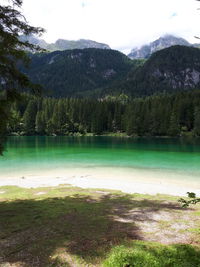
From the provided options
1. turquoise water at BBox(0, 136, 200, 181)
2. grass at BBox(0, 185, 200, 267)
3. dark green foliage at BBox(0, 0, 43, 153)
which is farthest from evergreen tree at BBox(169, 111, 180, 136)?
dark green foliage at BBox(0, 0, 43, 153)

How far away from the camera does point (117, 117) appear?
128000mm

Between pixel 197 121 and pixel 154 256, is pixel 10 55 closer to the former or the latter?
pixel 154 256

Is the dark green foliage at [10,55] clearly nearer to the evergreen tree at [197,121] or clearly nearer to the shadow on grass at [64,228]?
the shadow on grass at [64,228]

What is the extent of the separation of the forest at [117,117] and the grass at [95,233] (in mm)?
90018

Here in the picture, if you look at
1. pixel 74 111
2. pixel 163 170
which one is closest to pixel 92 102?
pixel 74 111

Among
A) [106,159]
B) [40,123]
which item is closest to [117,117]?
[40,123]

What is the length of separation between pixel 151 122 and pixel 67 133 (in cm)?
4496

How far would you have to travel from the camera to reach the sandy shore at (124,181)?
19909mm

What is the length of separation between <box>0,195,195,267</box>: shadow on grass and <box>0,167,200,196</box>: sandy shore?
237 inches

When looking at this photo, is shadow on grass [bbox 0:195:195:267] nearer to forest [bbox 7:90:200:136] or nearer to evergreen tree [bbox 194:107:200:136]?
evergreen tree [bbox 194:107:200:136]

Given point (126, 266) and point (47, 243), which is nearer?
point (126, 266)

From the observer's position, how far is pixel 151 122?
111562 mm

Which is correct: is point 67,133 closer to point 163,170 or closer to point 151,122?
point 151,122

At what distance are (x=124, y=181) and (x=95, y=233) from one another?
15656 millimetres
